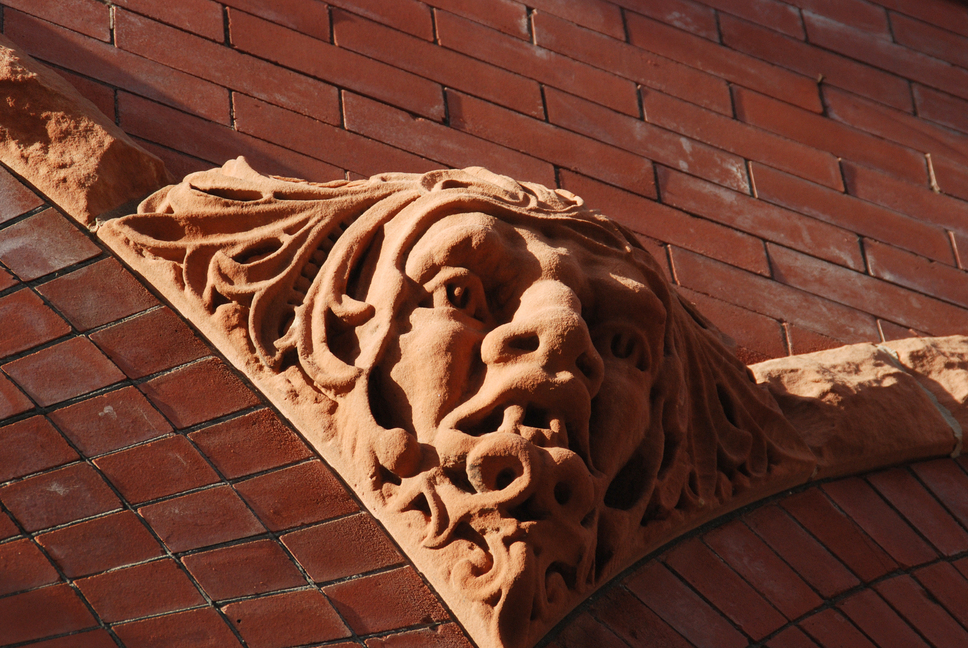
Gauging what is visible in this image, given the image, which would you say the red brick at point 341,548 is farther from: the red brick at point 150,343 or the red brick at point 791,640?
the red brick at point 791,640

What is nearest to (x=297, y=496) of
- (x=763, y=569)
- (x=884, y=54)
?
(x=763, y=569)

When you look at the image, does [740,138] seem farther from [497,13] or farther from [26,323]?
[26,323]

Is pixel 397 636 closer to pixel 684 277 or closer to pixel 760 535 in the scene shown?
pixel 760 535

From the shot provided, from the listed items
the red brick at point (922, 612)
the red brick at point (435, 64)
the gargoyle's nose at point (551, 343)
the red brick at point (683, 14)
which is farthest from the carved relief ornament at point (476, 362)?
the red brick at point (683, 14)

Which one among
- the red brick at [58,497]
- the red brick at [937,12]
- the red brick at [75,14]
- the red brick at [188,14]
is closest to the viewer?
the red brick at [58,497]

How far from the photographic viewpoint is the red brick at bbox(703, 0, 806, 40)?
3475 millimetres

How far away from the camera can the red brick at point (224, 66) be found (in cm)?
255

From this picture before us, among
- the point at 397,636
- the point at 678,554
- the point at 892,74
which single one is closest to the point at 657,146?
the point at 892,74

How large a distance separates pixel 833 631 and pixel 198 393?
1.36 metres

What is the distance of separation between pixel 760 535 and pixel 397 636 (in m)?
0.90

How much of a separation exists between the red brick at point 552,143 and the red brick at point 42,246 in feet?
3.48

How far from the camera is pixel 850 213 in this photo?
3127 mm

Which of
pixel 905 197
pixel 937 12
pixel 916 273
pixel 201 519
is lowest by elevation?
pixel 916 273

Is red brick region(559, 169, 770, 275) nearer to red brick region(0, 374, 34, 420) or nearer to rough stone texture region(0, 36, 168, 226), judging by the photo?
rough stone texture region(0, 36, 168, 226)
